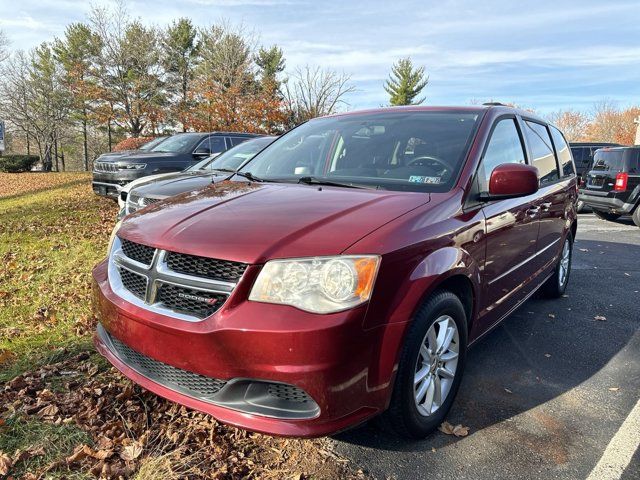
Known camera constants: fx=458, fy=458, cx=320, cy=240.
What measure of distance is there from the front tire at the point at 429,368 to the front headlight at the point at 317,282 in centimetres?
41

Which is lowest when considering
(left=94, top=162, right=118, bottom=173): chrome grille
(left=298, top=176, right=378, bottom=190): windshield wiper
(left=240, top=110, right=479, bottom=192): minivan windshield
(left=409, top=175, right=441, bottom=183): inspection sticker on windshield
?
(left=94, top=162, right=118, bottom=173): chrome grille

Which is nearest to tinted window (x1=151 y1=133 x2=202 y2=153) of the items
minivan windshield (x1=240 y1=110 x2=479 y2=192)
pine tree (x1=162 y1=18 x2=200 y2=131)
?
minivan windshield (x1=240 y1=110 x2=479 y2=192)

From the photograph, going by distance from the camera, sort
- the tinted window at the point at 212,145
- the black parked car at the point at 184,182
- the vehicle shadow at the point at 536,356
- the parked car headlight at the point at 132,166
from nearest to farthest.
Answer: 1. the vehicle shadow at the point at 536,356
2. the black parked car at the point at 184,182
3. the parked car headlight at the point at 132,166
4. the tinted window at the point at 212,145

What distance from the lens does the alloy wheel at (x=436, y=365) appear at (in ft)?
7.82

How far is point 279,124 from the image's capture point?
25.1 m

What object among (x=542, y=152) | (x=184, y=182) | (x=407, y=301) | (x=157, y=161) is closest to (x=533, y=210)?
(x=542, y=152)

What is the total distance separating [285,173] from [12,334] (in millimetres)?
2622

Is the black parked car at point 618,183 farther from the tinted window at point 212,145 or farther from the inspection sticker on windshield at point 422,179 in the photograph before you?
the inspection sticker on windshield at point 422,179

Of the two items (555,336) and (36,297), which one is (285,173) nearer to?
(555,336)

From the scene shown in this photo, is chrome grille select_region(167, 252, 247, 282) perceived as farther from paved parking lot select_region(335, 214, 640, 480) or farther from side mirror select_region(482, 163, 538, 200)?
side mirror select_region(482, 163, 538, 200)

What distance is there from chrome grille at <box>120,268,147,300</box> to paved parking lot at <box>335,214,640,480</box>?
1308mm

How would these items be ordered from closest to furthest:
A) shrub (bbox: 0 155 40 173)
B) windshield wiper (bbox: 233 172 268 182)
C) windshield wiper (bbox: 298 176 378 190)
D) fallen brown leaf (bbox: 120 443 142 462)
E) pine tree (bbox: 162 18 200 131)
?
fallen brown leaf (bbox: 120 443 142 462)
windshield wiper (bbox: 298 176 378 190)
windshield wiper (bbox: 233 172 268 182)
shrub (bbox: 0 155 40 173)
pine tree (bbox: 162 18 200 131)

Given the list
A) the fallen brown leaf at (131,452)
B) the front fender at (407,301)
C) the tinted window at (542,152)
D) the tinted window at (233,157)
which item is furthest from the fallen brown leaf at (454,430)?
the tinted window at (233,157)

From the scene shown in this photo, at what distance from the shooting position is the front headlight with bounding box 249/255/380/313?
1.92 metres
